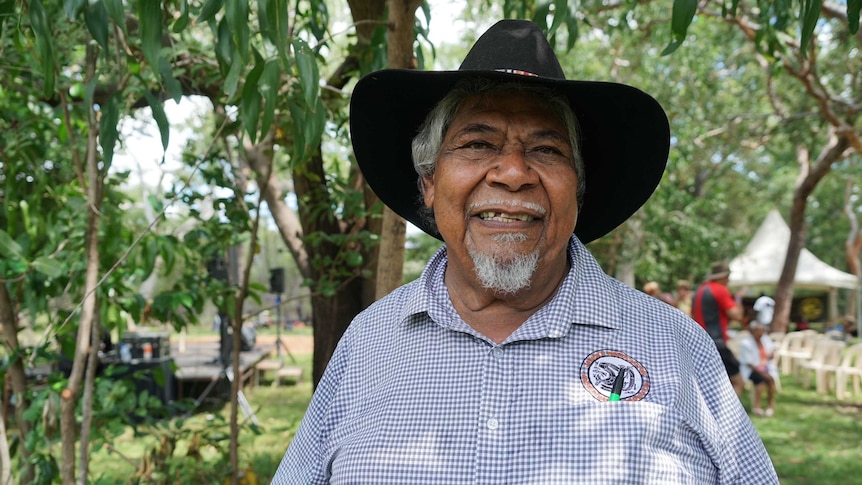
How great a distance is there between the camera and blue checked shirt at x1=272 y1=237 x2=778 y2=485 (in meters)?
1.47

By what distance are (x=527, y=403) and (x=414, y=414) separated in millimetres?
231

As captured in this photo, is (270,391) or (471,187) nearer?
(471,187)

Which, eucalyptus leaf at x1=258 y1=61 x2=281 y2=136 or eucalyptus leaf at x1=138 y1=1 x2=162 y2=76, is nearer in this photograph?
eucalyptus leaf at x1=138 y1=1 x2=162 y2=76

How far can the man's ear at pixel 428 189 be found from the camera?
1.89 meters

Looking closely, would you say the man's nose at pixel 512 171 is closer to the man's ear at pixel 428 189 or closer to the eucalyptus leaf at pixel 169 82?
the man's ear at pixel 428 189

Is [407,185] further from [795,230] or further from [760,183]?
[760,183]

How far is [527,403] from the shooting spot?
1522 mm

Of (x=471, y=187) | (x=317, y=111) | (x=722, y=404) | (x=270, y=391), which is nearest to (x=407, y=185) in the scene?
(x=317, y=111)

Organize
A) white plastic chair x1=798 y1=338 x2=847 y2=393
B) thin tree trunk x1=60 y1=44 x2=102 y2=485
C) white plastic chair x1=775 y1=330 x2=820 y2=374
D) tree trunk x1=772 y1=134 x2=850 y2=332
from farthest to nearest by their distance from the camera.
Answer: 1. white plastic chair x1=775 y1=330 x2=820 y2=374
2. white plastic chair x1=798 y1=338 x2=847 y2=393
3. tree trunk x1=772 y1=134 x2=850 y2=332
4. thin tree trunk x1=60 y1=44 x2=102 y2=485

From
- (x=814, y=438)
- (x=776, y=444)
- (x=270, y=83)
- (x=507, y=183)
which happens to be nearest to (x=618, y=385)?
(x=507, y=183)

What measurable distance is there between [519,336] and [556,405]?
6.2 inches

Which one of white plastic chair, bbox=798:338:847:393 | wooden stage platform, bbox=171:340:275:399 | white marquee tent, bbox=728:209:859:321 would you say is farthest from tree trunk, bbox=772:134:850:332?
wooden stage platform, bbox=171:340:275:399

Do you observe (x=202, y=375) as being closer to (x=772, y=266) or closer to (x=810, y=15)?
(x=810, y=15)

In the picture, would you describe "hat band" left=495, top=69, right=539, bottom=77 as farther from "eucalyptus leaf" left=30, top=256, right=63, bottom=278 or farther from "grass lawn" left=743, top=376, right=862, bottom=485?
"grass lawn" left=743, top=376, right=862, bottom=485
